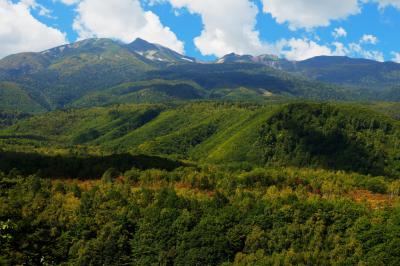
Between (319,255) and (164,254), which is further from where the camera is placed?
(164,254)

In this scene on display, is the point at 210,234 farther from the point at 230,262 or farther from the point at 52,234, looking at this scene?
the point at 52,234

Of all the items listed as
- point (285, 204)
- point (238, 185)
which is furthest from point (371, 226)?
point (238, 185)

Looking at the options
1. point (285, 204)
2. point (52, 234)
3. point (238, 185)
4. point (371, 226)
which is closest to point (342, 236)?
point (371, 226)

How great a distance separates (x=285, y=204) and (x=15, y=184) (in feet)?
306

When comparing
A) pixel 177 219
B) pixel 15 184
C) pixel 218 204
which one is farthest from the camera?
pixel 15 184

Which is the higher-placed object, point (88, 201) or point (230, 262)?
point (88, 201)

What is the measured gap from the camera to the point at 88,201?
146 meters

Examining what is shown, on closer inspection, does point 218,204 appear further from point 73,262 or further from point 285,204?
point 73,262

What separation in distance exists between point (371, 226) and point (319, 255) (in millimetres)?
15915

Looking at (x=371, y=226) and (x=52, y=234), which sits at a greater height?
(x=371, y=226)

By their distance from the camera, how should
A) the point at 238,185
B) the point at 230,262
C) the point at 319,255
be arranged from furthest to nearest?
1. the point at 238,185
2. the point at 230,262
3. the point at 319,255

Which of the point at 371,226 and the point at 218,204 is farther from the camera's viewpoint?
the point at 218,204

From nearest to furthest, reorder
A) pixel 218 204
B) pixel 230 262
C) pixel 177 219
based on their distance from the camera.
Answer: pixel 230 262 < pixel 177 219 < pixel 218 204

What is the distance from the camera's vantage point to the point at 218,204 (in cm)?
14550
